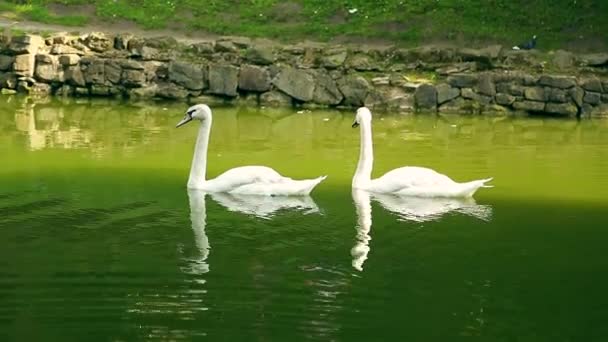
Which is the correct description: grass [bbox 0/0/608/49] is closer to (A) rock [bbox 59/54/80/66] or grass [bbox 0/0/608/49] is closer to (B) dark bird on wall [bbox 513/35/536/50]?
(B) dark bird on wall [bbox 513/35/536/50]

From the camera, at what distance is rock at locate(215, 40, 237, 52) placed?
2403cm

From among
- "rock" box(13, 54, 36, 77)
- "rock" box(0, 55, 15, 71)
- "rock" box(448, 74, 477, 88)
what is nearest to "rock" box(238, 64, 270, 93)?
"rock" box(448, 74, 477, 88)

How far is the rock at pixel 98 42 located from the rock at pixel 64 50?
0.31m

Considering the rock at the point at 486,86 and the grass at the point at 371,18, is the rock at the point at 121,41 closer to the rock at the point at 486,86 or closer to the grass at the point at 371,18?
the grass at the point at 371,18

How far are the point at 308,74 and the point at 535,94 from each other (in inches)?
176

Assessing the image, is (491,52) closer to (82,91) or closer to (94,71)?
(94,71)

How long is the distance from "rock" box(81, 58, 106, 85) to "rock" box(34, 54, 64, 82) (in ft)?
1.78

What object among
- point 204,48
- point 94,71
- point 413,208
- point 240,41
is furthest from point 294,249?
point 240,41

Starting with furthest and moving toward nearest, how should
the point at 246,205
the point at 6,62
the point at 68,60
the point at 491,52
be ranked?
the point at 6,62, the point at 68,60, the point at 491,52, the point at 246,205

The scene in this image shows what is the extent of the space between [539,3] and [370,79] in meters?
6.09

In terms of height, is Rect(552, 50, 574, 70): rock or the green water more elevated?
Rect(552, 50, 574, 70): rock

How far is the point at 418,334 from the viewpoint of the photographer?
24.6 ft

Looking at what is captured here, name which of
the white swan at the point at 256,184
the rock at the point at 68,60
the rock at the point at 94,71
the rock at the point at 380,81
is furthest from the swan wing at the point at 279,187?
the rock at the point at 68,60

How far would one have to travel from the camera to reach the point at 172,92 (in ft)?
77.2
